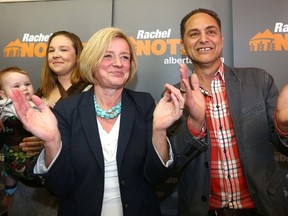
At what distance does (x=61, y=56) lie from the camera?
2166mm

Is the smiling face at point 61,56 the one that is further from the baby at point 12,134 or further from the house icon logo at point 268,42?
the house icon logo at point 268,42

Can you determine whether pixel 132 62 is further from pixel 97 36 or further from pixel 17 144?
pixel 17 144

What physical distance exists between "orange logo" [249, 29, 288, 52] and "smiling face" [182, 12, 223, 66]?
83cm

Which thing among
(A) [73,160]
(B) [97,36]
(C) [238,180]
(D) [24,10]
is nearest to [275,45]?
(C) [238,180]

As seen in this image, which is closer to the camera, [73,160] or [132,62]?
[73,160]

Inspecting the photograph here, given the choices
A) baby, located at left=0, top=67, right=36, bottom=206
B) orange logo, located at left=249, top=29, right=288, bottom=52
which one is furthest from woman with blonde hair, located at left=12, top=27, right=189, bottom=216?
orange logo, located at left=249, top=29, right=288, bottom=52

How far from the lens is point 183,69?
4.35 feet

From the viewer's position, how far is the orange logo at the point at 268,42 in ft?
8.15

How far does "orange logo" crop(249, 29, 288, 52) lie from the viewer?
2.48 m

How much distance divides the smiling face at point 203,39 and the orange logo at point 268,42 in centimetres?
83

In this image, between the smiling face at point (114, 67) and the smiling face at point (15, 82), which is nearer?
the smiling face at point (114, 67)

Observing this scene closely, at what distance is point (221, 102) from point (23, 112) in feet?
3.63

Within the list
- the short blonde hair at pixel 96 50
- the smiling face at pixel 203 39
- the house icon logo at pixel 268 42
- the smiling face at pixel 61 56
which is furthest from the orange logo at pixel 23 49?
the house icon logo at pixel 268 42

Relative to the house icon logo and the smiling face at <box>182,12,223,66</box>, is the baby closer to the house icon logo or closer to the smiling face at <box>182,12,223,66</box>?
the smiling face at <box>182,12,223,66</box>
